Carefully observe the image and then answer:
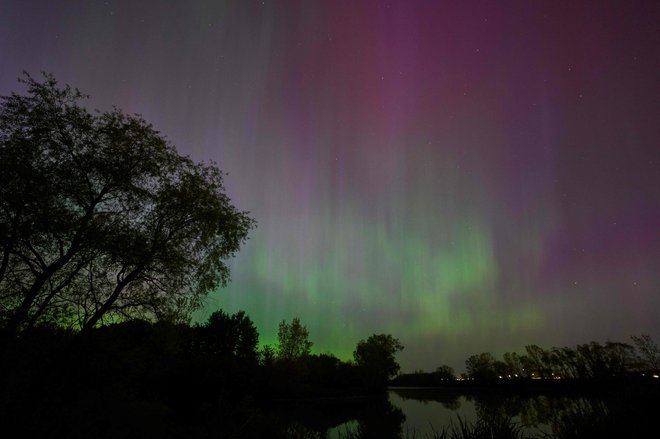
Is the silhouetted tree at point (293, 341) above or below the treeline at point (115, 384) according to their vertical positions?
above

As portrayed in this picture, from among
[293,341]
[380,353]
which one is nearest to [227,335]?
[293,341]

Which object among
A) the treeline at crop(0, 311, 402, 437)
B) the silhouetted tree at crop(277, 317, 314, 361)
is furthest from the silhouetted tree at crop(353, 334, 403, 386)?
the treeline at crop(0, 311, 402, 437)

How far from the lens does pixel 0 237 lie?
52.5 ft

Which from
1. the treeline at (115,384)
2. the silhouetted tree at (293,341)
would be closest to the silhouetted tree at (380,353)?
the silhouetted tree at (293,341)

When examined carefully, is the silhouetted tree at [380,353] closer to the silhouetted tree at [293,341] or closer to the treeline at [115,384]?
the silhouetted tree at [293,341]

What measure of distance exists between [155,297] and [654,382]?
2371 centimetres

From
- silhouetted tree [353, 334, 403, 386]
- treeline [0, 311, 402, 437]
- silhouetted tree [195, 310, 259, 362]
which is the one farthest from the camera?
silhouetted tree [353, 334, 403, 386]

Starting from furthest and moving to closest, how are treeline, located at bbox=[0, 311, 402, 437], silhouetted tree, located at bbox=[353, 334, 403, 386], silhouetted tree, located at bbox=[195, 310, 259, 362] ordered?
silhouetted tree, located at bbox=[353, 334, 403, 386] < silhouetted tree, located at bbox=[195, 310, 259, 362] < treeline, located at bbox=[0, 311, 402, 437]

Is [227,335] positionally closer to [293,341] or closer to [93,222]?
[293,341]

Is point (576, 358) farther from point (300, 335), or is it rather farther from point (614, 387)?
point (614, 387)

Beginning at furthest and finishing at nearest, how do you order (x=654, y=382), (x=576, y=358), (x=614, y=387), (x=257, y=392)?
(x=576, y=358)
(x=257, y=392)
(x=614, y=387)
(x=654, y=382)

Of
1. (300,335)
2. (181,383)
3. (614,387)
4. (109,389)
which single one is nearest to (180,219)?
(109,389)

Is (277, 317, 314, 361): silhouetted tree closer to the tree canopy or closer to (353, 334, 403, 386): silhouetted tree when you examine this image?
(353, 334, 403, 386): silhouetted tree

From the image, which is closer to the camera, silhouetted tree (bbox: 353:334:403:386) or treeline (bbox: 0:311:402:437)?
treeline (bbox: 0:311:402:437)
